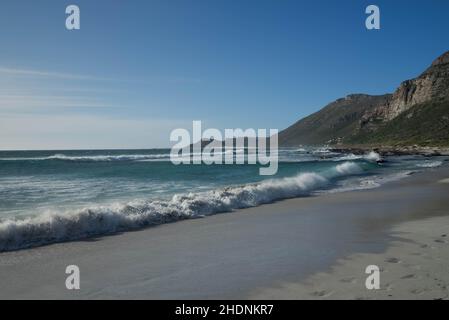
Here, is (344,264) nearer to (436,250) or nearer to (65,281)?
(436,250)

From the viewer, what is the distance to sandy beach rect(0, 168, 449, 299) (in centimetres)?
580

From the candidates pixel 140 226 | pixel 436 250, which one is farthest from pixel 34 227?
pixel 436 250

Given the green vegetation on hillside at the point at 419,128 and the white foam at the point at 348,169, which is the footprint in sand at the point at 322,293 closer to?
the white foam at the point at 348,169

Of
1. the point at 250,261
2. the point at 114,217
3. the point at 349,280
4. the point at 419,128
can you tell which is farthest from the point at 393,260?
the point at 419,128

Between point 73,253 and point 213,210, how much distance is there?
6.95 meters

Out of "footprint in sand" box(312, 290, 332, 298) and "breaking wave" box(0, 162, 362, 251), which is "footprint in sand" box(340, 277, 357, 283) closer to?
"footprint in sand" box(312, 290, 332, 298)

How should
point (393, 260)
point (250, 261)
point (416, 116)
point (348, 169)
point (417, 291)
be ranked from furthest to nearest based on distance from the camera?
Answer: point (416, 116)
point (348, 169)
point (250, 261)
point (393, 260)
point (417, 291)

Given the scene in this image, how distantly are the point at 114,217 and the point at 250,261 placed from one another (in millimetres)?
5365

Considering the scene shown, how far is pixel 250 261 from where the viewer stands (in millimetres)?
7426

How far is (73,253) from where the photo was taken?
827 cm

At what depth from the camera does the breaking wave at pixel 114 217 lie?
30.6 ft

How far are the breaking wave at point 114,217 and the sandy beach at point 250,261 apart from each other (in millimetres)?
674

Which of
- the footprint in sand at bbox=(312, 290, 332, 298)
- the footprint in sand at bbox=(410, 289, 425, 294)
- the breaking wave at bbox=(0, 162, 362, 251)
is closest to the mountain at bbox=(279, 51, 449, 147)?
the breaking wave at bbox=(0, 162, 362, 251)

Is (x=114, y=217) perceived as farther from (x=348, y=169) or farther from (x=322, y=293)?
(x=348, y=169)
